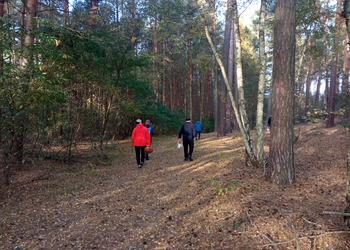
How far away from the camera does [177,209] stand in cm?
459

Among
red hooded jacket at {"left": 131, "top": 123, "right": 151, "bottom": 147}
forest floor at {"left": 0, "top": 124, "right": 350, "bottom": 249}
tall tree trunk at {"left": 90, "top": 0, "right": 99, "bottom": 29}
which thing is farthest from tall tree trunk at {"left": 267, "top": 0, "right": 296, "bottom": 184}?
tall tree trunk at {"left": 90, "top": 0, "right": 99, "bottom": 29}

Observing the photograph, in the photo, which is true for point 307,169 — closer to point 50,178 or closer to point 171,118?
point 50,178

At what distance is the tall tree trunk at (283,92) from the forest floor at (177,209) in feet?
1.68

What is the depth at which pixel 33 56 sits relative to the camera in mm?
6074

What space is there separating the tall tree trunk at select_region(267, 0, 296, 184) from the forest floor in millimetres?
512

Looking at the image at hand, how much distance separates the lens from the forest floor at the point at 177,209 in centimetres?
329

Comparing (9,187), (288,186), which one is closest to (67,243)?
(9,187)

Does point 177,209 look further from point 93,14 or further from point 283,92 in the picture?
point 93,14

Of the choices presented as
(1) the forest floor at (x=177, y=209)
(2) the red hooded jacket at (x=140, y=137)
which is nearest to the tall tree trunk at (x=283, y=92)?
(1) the forest floor at (x=177, y=209)

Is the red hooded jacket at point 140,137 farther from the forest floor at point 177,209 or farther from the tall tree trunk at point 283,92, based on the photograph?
the tall tree trunk at point 283,92

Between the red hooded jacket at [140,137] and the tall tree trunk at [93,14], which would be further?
the tall tree trunk at [93,14]

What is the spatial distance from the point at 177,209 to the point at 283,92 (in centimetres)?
348

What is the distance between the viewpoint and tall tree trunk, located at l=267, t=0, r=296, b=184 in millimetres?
4926

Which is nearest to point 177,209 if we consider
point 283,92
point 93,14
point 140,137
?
point 283,92
